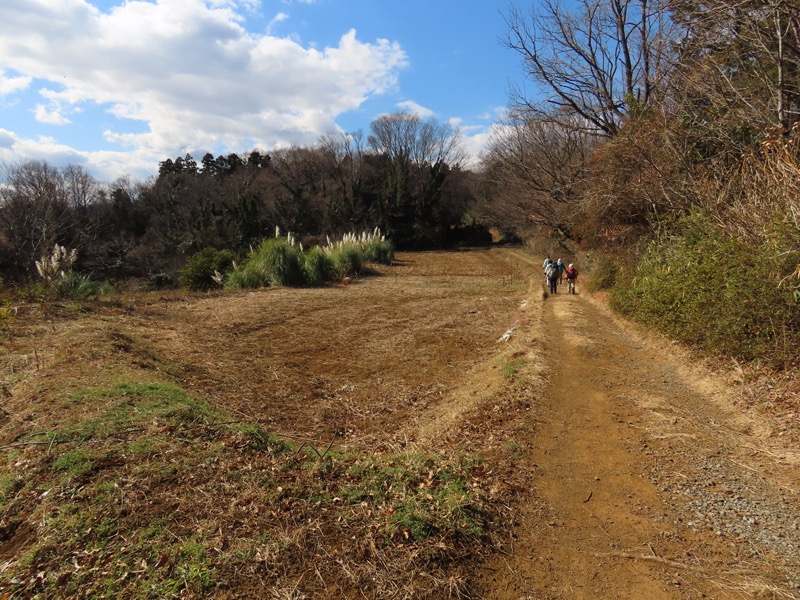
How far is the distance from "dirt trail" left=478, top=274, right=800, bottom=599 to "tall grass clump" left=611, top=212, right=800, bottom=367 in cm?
77

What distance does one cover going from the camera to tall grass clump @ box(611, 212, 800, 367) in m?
5.22

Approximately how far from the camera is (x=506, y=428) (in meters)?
4.76

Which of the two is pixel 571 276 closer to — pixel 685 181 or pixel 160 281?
pixel 685 181

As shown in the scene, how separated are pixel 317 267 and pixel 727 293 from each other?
15.0 m

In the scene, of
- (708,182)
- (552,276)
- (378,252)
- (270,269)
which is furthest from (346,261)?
(708,182)

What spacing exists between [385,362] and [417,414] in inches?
91.0

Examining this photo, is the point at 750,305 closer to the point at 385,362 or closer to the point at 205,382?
the point at 385,362

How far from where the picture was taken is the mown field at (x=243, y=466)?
8.20ft

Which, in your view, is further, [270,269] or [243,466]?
[270,269]

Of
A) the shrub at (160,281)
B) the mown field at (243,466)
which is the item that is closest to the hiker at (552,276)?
the mown field at (243,466)

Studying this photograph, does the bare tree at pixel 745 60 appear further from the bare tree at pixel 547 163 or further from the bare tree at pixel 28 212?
the bare tree at pixel 28 212

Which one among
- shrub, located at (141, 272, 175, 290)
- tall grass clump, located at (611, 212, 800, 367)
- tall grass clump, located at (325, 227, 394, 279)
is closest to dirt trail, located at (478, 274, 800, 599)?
tall grass clump, located at (611, 212, 800, 367)

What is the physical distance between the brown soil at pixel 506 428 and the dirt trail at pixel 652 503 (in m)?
0.02

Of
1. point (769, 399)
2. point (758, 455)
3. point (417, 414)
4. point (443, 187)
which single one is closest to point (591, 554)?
point (758, 455)
